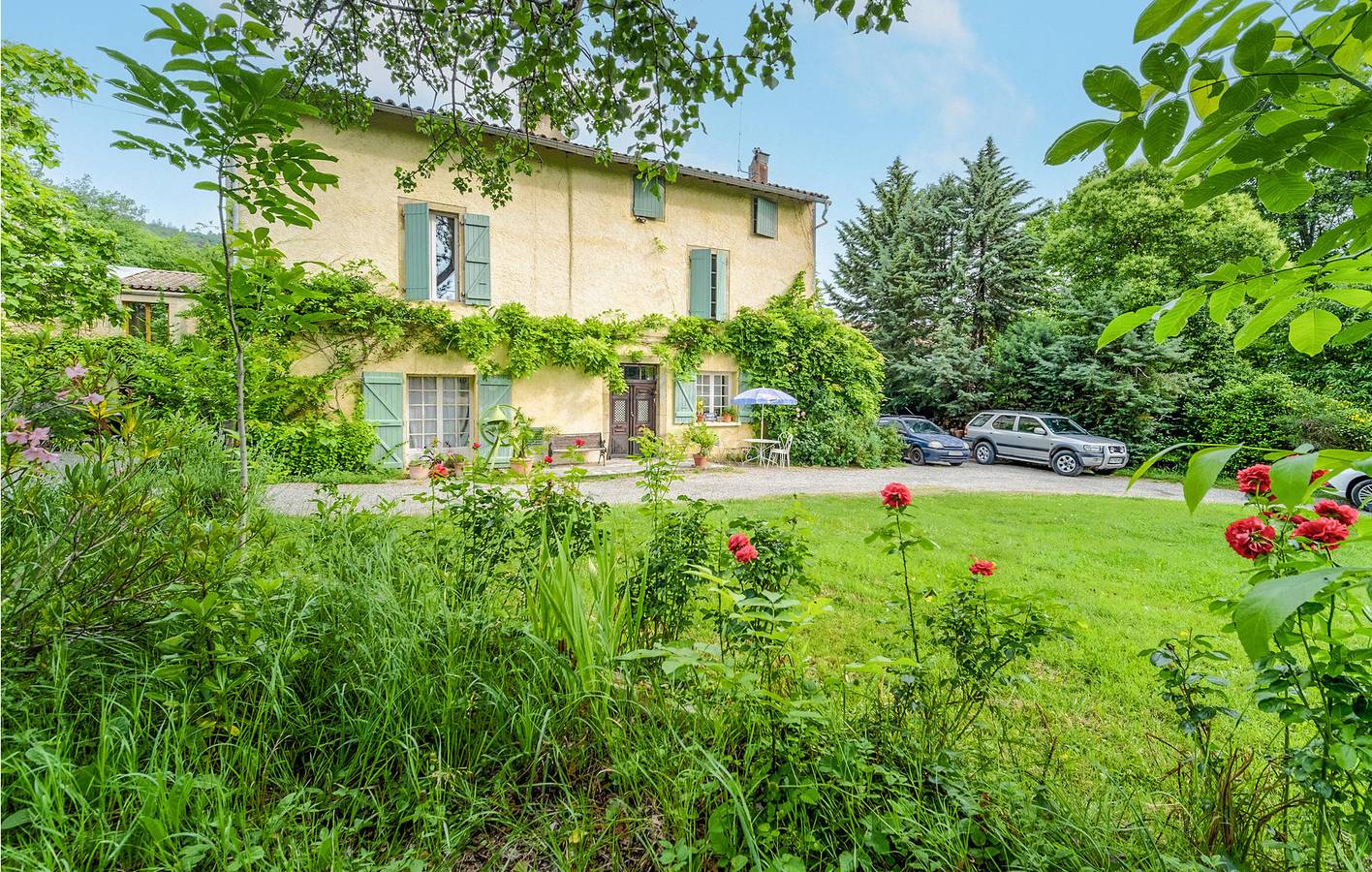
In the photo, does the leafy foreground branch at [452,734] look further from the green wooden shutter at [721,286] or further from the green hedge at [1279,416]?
the green hedge at [1279,416]

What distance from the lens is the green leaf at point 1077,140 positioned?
0.90 metres

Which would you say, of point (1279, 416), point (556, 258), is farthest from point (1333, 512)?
point (1279, 416)

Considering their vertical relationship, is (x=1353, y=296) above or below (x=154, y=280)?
below

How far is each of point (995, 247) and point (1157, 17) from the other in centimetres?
2158

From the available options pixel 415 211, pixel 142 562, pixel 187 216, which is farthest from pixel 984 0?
pixel 415 211

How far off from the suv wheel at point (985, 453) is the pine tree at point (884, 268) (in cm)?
621

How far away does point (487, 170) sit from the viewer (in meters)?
3.85

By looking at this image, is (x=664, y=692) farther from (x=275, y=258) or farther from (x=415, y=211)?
(x=415, y=211)

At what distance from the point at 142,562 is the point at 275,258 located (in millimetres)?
1416

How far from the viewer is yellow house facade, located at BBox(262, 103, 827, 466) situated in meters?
10.3

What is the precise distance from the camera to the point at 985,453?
1512 centimetres

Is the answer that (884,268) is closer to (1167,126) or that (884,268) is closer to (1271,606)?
(1167,126)

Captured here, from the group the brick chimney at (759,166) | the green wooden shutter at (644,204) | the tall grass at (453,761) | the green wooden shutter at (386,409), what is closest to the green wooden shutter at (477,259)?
the green wooden shutter at (386,409)

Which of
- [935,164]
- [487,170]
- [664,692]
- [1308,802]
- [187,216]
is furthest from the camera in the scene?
[935,164]
